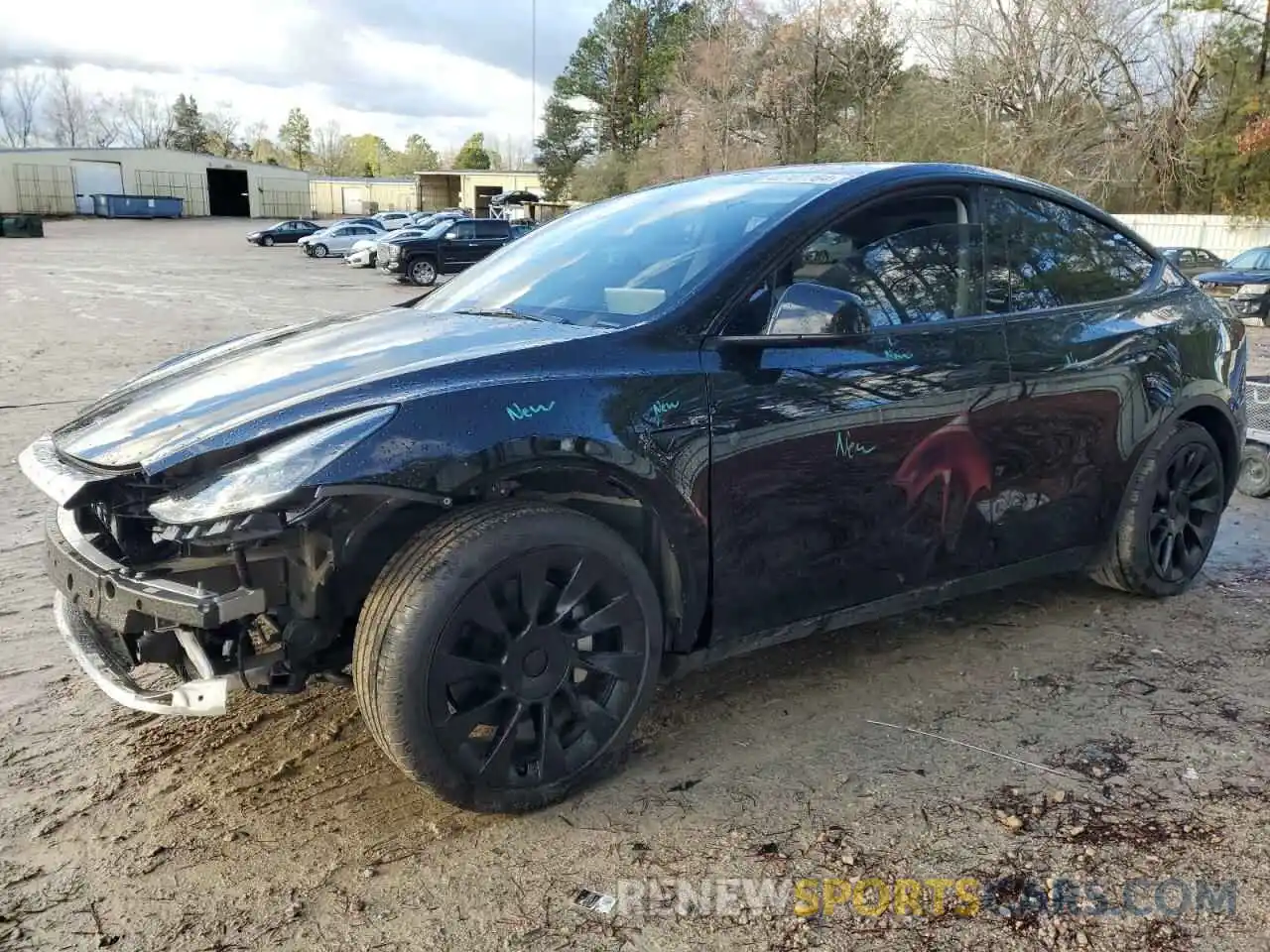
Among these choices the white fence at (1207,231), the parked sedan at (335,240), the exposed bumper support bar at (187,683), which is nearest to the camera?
the exposed bumper support bar at (187,683)

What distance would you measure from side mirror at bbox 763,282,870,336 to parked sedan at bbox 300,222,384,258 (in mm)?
38664

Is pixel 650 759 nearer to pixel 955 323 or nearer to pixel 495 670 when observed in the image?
pixel 495 670

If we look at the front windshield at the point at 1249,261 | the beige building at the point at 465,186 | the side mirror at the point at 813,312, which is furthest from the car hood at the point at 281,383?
the beige building at the point at 465,186

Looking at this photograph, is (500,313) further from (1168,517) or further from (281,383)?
(1168,517)

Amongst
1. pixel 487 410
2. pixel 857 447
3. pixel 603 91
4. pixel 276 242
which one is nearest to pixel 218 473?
pixel 487 410

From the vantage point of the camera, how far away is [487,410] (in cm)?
258

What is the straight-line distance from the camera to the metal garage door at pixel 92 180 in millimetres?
66062

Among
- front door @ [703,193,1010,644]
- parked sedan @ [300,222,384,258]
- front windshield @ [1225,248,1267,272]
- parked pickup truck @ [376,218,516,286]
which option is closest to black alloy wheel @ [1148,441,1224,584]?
front door @ [703,193,1010,644]

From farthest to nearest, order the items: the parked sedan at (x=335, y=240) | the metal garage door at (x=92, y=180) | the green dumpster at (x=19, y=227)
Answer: the metal garage door at (x=92, y=180), the green dumpster at (x=19, y=227), the parked sedan at (x=335, y=240)

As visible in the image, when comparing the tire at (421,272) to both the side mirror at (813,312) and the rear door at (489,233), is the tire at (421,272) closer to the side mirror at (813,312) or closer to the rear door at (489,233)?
the rear door at (489,233)

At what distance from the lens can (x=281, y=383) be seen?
2.78 m

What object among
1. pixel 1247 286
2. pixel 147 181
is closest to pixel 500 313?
pixel 1247 286

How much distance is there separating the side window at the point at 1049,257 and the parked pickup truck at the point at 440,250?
2236cm

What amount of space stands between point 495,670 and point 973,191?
244cm
